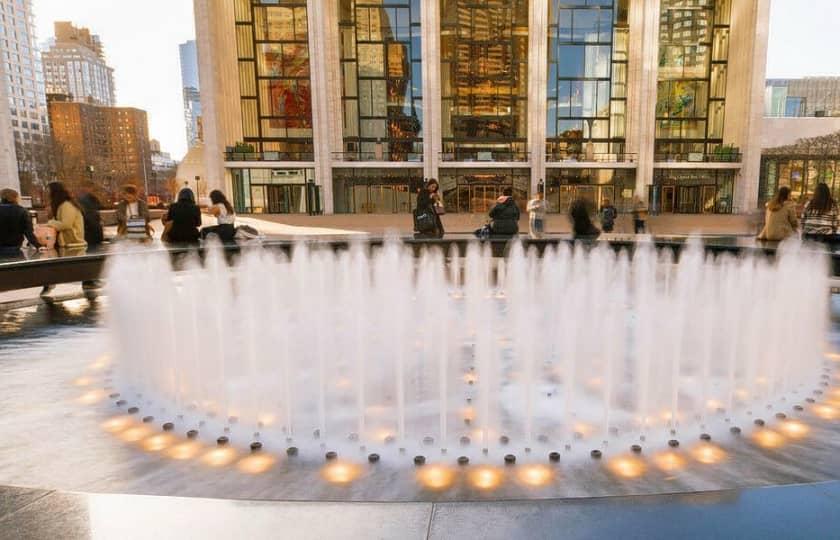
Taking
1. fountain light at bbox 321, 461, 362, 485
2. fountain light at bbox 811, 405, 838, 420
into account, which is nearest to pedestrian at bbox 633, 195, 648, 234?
fountain light at bbox 811, 405, 838, 420

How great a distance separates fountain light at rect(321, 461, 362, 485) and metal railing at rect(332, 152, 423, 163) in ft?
108

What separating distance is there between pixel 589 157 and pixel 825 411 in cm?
3445

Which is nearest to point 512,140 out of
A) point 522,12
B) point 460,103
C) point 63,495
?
point 460,103

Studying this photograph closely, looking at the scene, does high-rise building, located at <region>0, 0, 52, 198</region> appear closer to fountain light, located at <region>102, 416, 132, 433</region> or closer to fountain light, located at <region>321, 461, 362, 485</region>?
fountain light, located at <region>102, 416, 132, 433</region>

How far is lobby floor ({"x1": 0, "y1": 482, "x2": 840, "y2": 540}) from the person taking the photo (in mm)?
1506

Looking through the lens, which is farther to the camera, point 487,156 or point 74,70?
point 74,70

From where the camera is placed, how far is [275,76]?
37.2 meters

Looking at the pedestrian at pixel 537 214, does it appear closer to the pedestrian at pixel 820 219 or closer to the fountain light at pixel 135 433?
the pedestrian at pixel 820 219

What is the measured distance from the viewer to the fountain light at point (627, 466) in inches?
127

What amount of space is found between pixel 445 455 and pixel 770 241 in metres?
8.38

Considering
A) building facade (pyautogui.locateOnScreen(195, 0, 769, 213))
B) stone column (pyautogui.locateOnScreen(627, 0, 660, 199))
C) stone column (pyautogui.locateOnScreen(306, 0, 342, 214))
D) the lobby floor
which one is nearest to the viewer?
the lobby floor

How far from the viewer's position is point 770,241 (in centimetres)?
887

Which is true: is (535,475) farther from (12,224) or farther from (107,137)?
(107,137)

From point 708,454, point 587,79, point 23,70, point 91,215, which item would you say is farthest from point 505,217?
point 23,70
